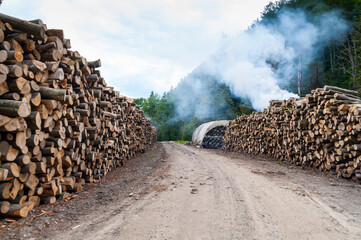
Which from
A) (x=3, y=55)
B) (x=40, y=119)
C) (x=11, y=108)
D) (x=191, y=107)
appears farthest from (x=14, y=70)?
(x=191, y=107)

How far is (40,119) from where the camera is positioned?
3.74 m

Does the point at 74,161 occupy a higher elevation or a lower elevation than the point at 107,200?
higher

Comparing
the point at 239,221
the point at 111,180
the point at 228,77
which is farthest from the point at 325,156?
the point at 228,77

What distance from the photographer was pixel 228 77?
32.8m

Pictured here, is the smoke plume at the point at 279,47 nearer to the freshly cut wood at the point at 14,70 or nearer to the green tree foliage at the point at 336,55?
the green tree foliage at the point at 336,55

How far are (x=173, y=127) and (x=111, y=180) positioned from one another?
3934cm

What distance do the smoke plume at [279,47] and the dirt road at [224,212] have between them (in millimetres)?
15809

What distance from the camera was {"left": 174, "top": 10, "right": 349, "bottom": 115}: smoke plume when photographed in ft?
81.8

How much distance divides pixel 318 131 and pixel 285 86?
19.8 meters

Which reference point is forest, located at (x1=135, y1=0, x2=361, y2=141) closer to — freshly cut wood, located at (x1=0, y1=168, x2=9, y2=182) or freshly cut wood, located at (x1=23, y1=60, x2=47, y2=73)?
freshly cut wood, located at (x1=23, y1=60, x2=47, y2=73)

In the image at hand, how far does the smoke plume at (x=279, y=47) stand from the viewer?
24.9 metres

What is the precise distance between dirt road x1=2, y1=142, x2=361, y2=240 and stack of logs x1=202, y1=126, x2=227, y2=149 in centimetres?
1482

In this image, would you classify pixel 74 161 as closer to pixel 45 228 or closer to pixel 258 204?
pixel 45 228

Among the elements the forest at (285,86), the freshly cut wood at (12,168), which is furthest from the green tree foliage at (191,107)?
the freshly cut wood at (12,168)
